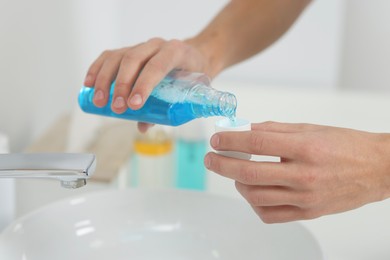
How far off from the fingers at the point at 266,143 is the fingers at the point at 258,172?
12mm

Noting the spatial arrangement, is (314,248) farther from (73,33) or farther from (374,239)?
(73,33)

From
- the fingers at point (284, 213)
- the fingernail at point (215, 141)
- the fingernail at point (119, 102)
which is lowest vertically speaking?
the fingers at point (284, 213)

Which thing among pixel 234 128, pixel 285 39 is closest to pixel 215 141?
pixel 234 128

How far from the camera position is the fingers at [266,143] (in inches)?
22.6

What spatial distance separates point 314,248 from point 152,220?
0.23 meters

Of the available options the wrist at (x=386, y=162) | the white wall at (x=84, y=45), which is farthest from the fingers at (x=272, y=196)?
the white wall at (x=84, y=45)

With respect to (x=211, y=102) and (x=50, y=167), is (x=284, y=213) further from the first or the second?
(x=50, y=167)

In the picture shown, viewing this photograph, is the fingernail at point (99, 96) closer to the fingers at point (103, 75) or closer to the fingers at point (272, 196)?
the fingers at point (103, 75)

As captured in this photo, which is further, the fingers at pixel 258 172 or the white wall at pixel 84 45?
the white wall at pixel 84 45

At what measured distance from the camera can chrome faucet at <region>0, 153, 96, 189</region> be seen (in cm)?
56

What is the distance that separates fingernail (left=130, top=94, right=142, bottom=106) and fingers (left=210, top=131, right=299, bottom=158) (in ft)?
0.46

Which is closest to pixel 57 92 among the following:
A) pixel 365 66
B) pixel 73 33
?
pixel 73 33

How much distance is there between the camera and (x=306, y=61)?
6.13ft

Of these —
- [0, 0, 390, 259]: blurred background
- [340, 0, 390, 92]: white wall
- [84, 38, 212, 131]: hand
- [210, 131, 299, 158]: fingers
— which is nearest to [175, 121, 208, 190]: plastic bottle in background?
[0, 0, 390, 259]: blurred background
